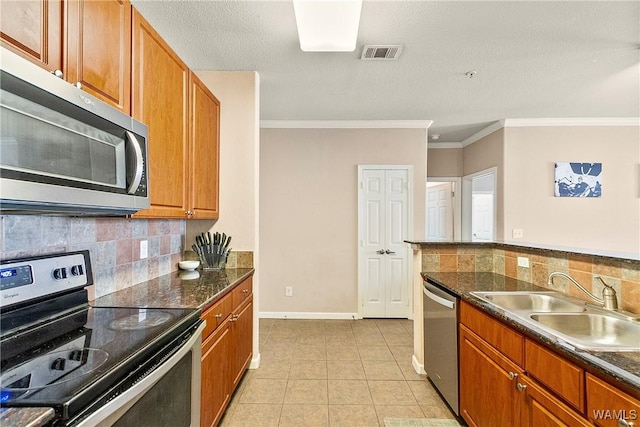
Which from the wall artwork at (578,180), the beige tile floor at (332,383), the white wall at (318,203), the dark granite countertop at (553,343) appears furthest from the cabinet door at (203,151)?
the wall artwork at (578,180)

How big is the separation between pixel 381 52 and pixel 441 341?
2.24 meters

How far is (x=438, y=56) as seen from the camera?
98.0 inches

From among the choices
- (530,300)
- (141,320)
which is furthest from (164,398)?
(530,300)

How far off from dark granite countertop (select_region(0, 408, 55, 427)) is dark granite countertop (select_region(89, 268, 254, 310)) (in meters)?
0.82

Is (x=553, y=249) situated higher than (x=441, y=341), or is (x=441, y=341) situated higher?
(x=553, y=249)

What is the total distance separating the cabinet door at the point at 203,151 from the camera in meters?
2.18

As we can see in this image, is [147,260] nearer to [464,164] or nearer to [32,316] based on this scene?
[32,316]

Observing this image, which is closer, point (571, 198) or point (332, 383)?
point (332, 383)

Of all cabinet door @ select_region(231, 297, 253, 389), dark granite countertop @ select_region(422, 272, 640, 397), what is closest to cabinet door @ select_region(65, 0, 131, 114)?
cabinet door @ select_region(231, 297, 253, 389)

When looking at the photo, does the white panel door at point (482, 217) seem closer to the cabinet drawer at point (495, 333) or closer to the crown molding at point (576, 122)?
the crown molding at point (576, 122)

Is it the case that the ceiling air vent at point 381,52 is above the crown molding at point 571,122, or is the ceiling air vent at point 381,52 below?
above

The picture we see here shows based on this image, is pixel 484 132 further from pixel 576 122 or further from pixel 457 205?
pixel 457 205

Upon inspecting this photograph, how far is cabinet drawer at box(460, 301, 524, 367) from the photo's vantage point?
4.54ft

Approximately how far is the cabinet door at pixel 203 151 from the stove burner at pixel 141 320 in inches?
36.2
